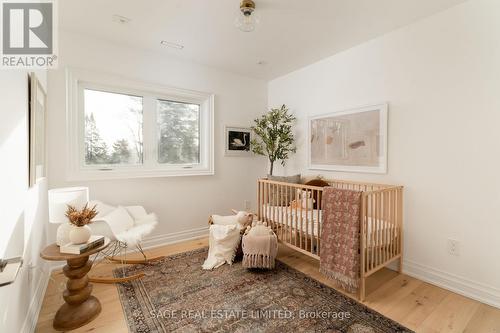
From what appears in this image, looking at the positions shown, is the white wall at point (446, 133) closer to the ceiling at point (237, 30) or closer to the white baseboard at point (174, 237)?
the ceiling at point (237, 30)

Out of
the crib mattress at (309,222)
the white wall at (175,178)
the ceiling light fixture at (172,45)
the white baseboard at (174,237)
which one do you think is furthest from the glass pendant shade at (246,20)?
the white baseboard at (174,237)

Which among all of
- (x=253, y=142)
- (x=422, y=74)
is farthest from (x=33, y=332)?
(x=422, y=74)

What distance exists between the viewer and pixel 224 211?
11.6 ft

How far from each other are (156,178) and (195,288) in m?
1.51

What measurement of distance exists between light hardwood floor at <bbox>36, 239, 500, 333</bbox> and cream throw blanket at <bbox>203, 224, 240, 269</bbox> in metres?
0.83

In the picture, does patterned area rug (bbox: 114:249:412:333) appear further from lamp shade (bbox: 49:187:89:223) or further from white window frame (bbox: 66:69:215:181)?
white window frame (bbox: 66:69:215:181)

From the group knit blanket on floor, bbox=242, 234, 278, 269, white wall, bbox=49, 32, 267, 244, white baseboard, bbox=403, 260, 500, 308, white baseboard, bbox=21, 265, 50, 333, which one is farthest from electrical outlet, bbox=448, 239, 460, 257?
white baseboard, bbox=21, 265, 50, 333

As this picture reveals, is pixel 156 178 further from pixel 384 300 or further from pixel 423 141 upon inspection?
pixel 423 141

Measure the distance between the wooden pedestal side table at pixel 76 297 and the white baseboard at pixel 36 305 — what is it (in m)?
0.13

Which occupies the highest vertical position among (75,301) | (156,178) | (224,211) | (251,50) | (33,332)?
(251,50)

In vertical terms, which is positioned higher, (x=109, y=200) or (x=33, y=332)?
(x=109, y=200)

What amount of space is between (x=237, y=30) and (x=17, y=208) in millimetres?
2306

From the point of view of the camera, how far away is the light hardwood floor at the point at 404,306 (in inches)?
62.1

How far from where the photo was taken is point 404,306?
1775 millimetres
